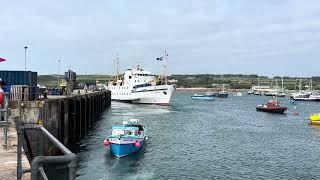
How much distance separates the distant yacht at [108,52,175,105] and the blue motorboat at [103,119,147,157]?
273 feet

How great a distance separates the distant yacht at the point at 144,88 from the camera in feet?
427

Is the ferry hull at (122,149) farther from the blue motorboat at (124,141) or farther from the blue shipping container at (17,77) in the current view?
the blue shipping container at (17,77)

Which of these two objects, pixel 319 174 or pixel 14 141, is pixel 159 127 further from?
pixel 14 141

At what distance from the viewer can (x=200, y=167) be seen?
3756cm

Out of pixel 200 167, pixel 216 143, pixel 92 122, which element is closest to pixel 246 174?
pixel 200 167

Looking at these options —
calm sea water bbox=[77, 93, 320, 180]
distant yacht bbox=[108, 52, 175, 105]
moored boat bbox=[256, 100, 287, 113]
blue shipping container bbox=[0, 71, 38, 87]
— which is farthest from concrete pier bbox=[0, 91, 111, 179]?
distant yacht bbox=[108, 52, 175, 105]

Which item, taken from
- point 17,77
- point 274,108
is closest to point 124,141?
point 17,77

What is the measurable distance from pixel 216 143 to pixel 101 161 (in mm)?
18567

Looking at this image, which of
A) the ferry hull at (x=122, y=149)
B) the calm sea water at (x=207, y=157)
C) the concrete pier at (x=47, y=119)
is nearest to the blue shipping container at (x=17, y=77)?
the concrete pier at (x=47, y=119)

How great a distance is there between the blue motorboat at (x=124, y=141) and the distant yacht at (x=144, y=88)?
8307 centimetres

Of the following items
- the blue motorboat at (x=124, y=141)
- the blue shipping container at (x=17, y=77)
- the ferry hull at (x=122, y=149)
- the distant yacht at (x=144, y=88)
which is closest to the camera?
the ferry hull at (x=122, y=149)

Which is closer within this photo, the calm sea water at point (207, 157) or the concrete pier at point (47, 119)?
the concrete pier at point (47, 119)

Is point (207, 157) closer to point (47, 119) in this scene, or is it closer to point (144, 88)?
point (47, 119)

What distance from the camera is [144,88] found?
130625 mm
